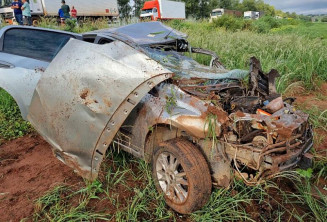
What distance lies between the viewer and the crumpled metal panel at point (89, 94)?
80.3 inches

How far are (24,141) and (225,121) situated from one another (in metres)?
3.01

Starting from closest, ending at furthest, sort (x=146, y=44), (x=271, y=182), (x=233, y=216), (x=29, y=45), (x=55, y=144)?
1. (x=233, y=216)
2. (x=271, y=182)
3. (x=55, y=144)
4. (x=146, y=44)
5. (x=29, y=45)

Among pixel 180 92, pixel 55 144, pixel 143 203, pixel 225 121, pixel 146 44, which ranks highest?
pixel 146 44

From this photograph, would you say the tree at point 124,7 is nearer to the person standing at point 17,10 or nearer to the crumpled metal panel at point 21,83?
the person standing at point 17,10

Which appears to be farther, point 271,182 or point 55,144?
point 55,144

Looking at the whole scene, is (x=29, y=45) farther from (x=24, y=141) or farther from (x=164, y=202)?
(x=164, y=202)

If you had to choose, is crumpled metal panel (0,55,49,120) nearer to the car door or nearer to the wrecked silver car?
the car door

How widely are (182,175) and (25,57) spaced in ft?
8.51

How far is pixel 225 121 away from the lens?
1.91m

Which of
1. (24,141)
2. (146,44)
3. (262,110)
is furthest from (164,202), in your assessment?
(24,141)

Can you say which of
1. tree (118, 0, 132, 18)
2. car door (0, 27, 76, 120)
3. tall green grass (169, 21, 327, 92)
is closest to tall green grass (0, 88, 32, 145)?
car door (0, 27, 76, 120)

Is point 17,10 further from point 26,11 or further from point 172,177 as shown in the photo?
point 172,177

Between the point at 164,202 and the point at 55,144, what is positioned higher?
the point at 55,144

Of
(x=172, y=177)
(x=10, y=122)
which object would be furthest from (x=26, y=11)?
(x=172, y=177)
